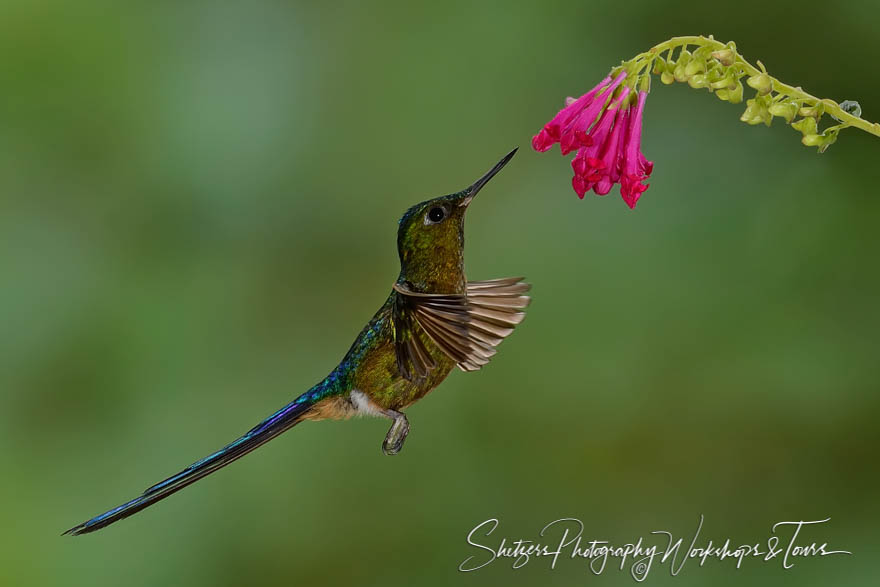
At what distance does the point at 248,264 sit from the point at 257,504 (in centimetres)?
70

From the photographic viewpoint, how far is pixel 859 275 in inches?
99.8

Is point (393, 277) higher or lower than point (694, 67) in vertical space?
lower

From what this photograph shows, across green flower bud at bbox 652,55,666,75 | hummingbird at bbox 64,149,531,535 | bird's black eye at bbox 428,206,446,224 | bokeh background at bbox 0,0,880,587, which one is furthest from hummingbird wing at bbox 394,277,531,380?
bokeh background at bbox 0,0,880,587

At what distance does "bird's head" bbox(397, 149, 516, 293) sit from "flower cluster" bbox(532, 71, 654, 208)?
191mm

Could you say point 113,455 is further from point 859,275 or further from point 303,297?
point 859,275

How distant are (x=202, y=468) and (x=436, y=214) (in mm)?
438

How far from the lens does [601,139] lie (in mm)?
1075

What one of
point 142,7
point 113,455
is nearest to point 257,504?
point 113,455

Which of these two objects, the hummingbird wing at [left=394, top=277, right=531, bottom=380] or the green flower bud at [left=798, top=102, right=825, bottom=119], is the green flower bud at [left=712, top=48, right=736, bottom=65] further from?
the hummingbird wing at [left=394, top=277, right=531, bottom=380]

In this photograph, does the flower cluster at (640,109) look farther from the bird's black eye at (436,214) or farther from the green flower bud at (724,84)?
the bird's black eye at (436,214)

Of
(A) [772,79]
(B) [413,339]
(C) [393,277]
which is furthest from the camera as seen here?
(C) [393,277]

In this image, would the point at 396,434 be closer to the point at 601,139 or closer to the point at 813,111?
the point at 601,139

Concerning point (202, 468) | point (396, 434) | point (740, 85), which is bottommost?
point (396, 434)

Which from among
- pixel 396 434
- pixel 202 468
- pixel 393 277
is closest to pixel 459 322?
pixel 396 434
